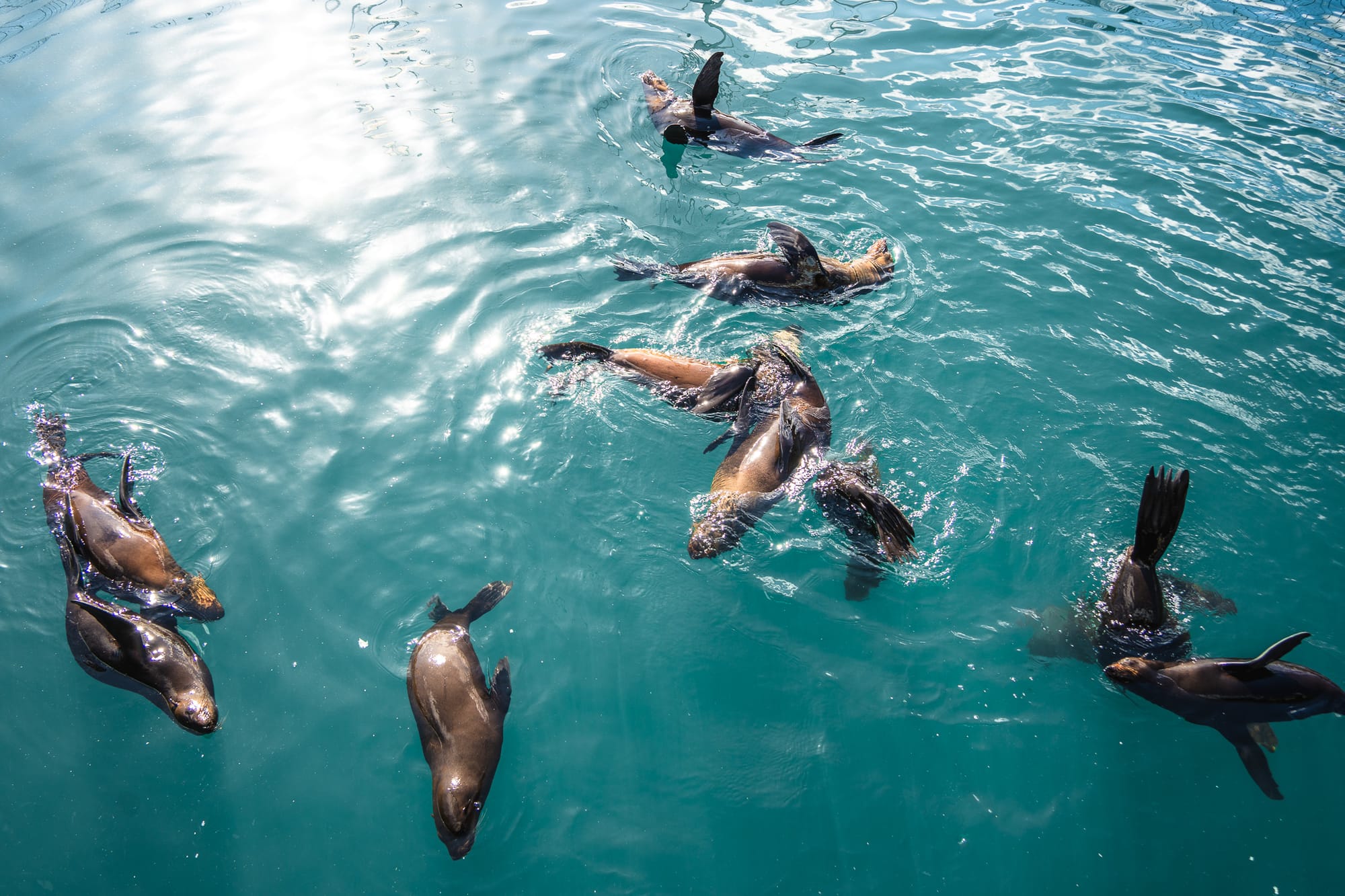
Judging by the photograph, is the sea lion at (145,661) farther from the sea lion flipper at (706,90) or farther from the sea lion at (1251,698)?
the sea lion flipper at (706,90)

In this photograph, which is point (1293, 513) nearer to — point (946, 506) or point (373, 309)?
point (946, 506)

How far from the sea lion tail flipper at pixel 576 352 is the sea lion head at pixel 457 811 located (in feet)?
9.88

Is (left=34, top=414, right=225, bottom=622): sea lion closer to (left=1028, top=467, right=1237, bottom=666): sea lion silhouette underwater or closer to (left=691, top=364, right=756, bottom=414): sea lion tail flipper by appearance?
(left=691, top=364, right=756, bottom=414): sea lion tail flipper

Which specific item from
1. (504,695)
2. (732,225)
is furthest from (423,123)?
(504,695)

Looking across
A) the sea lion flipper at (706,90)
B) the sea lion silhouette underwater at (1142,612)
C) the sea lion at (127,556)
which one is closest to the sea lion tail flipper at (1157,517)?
the sea lion silhouette underwater at (1142,612)

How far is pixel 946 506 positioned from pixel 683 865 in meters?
2.64

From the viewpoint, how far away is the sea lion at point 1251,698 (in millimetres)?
3768

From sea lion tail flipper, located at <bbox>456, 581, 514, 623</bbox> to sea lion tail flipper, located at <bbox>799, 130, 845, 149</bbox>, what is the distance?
5.43 meters

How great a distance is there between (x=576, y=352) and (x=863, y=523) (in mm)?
2441

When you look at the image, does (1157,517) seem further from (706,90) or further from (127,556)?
(127,556)

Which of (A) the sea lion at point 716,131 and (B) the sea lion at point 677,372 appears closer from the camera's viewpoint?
(B) the sea lion at point 677,372

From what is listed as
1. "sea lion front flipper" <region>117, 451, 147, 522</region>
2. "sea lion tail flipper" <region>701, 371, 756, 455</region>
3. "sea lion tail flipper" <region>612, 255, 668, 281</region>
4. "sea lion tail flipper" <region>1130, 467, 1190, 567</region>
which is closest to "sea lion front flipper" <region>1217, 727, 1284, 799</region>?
"sea lion tail flipper" <region>1130, 467, 1190, 567</region>

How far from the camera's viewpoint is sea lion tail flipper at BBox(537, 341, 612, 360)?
5.44 meters

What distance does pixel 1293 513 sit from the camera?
15.7ft
